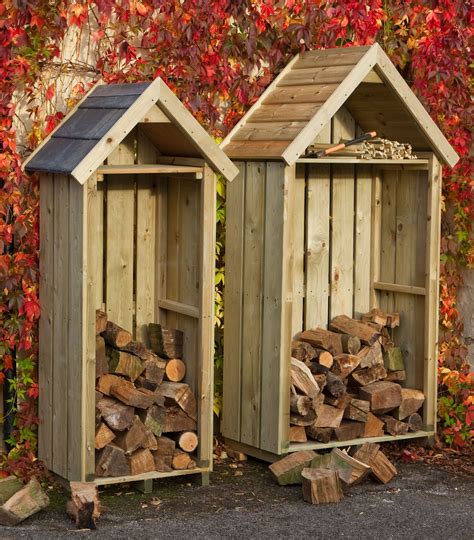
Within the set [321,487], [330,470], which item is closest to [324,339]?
[330,470]

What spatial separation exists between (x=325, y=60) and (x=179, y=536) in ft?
9.82

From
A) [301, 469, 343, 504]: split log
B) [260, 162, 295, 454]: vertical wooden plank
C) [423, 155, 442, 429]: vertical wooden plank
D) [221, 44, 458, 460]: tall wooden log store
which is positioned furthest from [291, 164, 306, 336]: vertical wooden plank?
[301, 469, 343, 504]: split log

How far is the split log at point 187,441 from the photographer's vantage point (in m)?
6.46

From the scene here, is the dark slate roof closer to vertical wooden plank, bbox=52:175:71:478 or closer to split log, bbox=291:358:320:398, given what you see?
vertical wooden plank, bbox=52:175:71:478

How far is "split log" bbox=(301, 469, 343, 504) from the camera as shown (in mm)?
6230

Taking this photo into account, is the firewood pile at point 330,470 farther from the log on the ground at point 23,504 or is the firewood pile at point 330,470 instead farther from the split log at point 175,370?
the log on the ground at point 23,504

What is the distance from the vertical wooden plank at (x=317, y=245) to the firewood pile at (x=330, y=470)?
3.47 ft

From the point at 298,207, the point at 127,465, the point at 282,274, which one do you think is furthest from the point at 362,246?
the point at 127,465

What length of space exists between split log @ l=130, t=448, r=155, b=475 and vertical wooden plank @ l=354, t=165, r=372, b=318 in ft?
6.55

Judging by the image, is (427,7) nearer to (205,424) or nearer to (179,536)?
(205,424)

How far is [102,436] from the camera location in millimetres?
6188

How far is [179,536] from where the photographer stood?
224 inches

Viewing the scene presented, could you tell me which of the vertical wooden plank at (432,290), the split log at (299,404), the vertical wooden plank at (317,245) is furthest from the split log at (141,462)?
the vertical wooden plank at (432,290)

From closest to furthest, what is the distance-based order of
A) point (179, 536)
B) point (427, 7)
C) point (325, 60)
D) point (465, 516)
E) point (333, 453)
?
point (179, 536) < point (465, 516) < point (333, 453) < point (325, 60) < point (427, 7)
